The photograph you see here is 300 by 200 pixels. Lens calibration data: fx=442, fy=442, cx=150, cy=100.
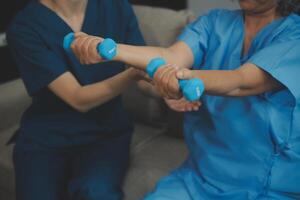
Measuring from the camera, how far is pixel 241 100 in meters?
1.09

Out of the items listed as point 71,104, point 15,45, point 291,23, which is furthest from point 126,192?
point 291,23

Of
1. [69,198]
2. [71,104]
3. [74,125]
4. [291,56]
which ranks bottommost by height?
[69,198]

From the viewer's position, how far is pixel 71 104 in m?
1.33

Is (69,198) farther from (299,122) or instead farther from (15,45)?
(299,122)

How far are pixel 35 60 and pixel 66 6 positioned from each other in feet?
0.64

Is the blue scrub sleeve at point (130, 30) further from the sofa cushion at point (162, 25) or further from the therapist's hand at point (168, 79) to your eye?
the therapist's hand at point (168, 79)

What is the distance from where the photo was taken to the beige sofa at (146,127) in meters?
1.45

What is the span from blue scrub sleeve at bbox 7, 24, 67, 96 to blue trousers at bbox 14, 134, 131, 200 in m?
0.21

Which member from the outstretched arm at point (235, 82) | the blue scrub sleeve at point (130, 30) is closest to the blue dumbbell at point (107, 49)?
the outstretched arm at point (235, 82)

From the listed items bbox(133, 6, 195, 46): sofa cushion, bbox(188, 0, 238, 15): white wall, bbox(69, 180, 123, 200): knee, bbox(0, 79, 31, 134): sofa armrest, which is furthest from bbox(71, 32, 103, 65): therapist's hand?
bbox(188, 0, 238, 15): white wall

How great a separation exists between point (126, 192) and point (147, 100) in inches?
18.3

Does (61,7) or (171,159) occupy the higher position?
(61,7)

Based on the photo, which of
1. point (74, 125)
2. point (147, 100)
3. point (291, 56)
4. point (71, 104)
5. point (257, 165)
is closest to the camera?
point (291, 56)

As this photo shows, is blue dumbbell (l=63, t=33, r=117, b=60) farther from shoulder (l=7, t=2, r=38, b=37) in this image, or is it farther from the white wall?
the white wall
